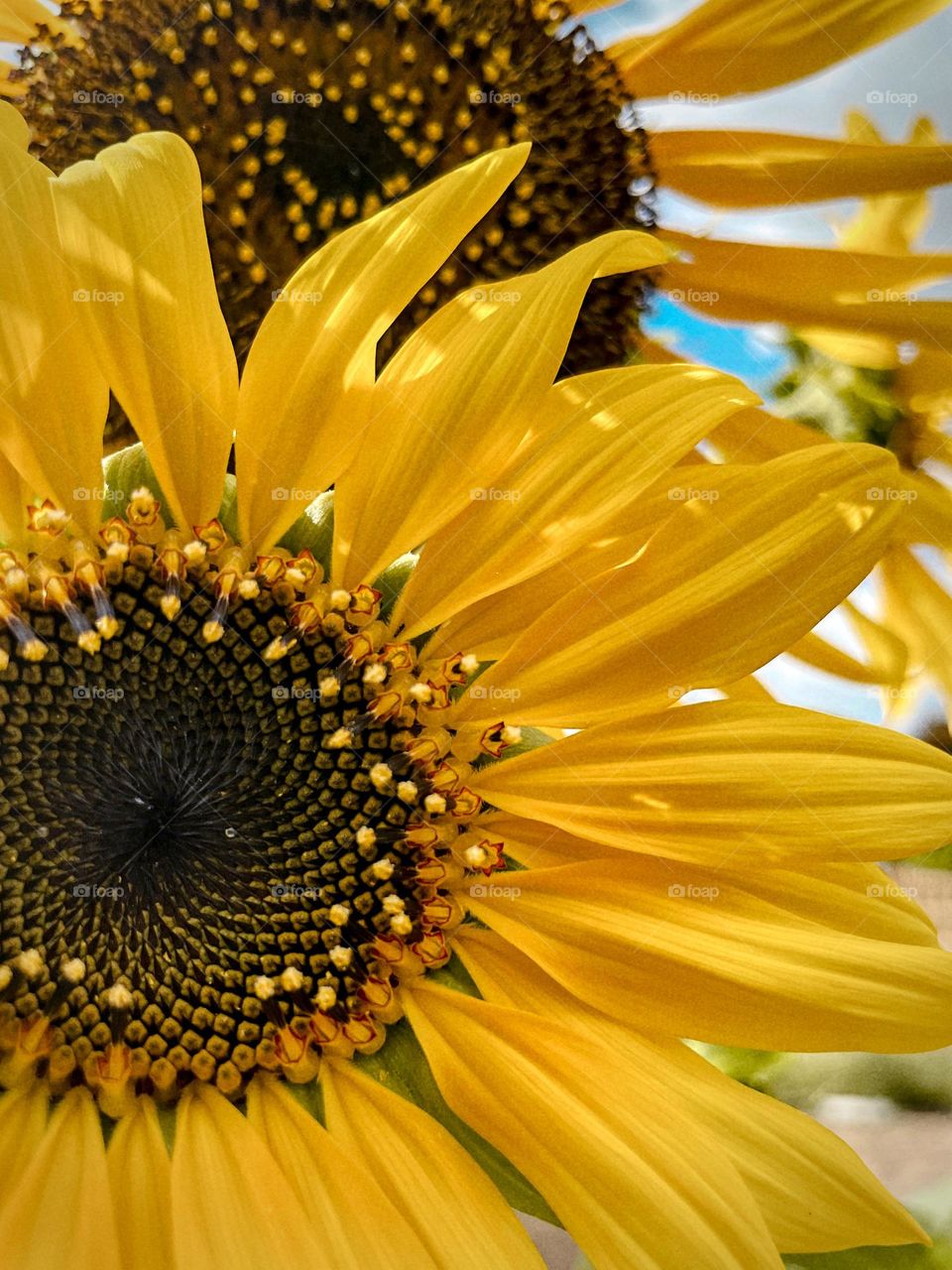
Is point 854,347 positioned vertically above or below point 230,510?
above

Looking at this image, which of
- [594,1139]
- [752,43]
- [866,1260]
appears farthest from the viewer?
[752,43]

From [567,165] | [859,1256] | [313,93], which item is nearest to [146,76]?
[313,93]

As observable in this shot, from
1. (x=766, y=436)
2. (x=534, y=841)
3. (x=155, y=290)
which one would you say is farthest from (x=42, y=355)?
(x=766, y=436)

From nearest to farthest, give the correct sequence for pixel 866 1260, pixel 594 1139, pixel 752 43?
1. pixel 594 1139
2. pixel 866 1260
3. pixel 752 43

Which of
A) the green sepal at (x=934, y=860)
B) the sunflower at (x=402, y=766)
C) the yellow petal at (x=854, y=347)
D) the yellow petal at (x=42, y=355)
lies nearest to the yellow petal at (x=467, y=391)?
the sunflower at (x=402, y=766)

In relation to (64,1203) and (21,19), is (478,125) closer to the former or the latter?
(21,19)

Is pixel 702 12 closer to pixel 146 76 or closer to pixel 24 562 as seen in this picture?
pixel 146 76

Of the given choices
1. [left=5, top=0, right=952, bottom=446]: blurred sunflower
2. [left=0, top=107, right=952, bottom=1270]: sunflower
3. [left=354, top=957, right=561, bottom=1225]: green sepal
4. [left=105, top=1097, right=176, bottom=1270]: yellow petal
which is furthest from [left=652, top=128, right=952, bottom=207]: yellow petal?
[left=105, top=1097, right=176, bottom=1270]: yellow petal
